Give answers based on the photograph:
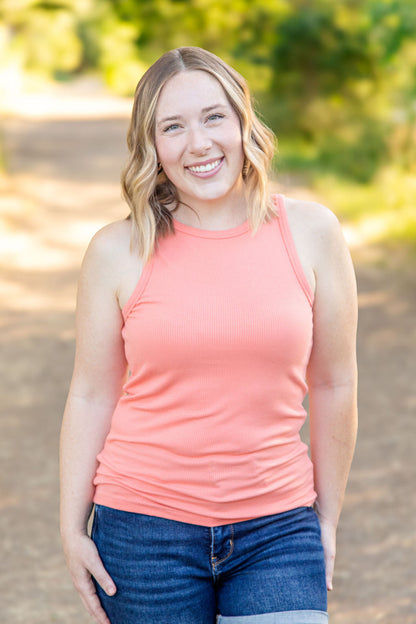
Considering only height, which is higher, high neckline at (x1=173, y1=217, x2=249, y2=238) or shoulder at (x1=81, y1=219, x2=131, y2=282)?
high neckline at (x1=173, y1=217, x2=249, y2=238)

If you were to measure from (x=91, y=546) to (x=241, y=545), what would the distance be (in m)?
0.33

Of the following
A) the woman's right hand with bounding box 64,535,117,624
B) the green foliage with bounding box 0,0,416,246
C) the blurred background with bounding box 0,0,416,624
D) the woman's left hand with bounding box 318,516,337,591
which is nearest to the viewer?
the woman's right hand with bounding box 64,535,117,624

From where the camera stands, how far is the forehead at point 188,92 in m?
1.75

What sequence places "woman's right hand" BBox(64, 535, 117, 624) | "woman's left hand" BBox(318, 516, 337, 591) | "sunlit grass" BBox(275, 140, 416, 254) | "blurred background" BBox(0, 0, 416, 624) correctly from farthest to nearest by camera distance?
"sunlit grass" BBox(275, 140, 416, 254) → "blurred background" BBox(0, 0, 416, 624) → "woman's left hand" BBox(318, 516, 337, 591) → "woman's right hand" BBox(64, 535, 117, 624)

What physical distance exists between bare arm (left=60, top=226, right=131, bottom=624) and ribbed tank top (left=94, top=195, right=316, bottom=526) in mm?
64

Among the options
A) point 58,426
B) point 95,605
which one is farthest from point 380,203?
point 95,605

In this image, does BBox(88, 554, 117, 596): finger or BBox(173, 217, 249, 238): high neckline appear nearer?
BBox(88, 554, 117, 596): finger

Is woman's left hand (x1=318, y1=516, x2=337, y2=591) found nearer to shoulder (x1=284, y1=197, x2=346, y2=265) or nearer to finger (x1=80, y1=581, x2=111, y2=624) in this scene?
finger (x1=80, y1=581, x2=111, y2=624)

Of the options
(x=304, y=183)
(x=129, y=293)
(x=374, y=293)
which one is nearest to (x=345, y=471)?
(x=129, y=293)

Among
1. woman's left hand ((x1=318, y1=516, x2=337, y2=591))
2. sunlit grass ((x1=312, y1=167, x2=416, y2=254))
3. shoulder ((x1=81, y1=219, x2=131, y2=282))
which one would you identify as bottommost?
woman's left hand ((x1=318, y1=516, x2=337, y2=591))

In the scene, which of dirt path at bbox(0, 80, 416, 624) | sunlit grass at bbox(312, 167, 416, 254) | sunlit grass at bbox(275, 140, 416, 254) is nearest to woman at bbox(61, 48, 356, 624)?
dirt path at bbox(0, 80, 416, 624)

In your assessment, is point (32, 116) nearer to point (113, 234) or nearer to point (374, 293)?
point (374, 293)

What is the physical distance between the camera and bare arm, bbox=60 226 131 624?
1754 mm

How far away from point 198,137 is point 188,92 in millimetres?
99
